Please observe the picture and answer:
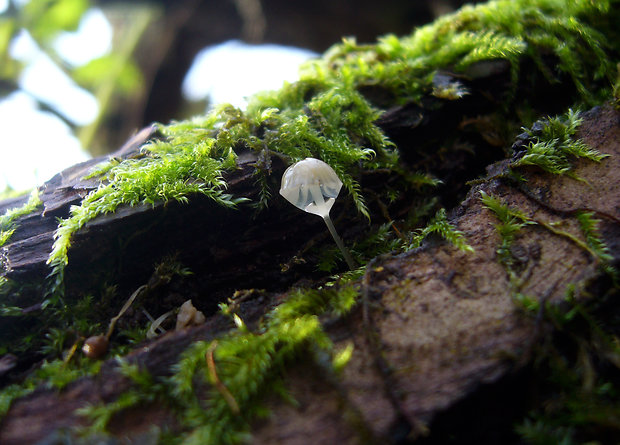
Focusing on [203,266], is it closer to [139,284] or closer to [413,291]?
[139,284]

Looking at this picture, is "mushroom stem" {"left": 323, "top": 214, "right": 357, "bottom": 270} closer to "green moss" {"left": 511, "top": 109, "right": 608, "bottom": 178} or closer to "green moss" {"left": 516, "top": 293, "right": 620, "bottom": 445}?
"green moss" {"left": 516, "top": 293, "right": 620, "bottom": 445}

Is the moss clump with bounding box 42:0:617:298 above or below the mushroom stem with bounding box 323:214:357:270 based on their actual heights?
above

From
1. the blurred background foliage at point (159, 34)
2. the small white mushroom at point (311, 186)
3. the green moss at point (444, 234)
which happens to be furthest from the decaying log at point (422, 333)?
the blurred background foliage at point (159, 34)

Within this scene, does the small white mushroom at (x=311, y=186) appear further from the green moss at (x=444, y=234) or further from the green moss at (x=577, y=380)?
the green moss at (x=577, y=380)

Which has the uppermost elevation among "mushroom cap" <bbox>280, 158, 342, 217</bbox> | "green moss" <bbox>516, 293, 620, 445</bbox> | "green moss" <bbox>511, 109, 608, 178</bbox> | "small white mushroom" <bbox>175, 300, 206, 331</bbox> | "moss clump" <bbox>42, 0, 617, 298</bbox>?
"moss clump" <bbox>42, 0, 617, 298</bbox>

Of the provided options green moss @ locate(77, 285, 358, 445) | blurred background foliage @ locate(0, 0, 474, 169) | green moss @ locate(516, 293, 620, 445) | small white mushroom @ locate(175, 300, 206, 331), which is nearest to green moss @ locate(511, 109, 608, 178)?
Answer: green moss @ locate(516, 293, 620, 445)

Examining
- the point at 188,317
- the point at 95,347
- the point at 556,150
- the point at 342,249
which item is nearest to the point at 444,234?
the point at 342,249

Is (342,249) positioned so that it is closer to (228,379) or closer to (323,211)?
(323,211)
